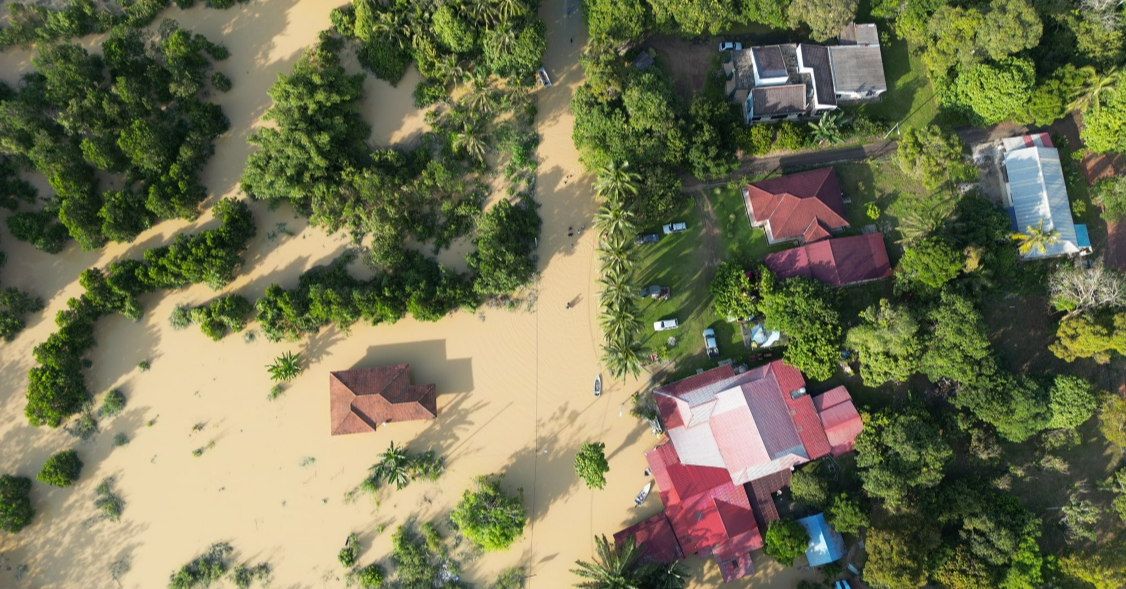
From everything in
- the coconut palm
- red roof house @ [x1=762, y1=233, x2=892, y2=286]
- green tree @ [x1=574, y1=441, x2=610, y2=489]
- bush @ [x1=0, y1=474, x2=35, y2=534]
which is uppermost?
the coconut palm

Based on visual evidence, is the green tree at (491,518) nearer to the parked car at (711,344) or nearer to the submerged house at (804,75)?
the parked car at (711,344)

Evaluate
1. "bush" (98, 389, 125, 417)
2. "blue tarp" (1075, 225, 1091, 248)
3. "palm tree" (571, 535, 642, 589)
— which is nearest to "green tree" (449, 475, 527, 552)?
"palm tree" (571, 535, 642, 589)

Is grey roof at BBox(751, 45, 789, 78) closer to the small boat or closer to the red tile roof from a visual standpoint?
the red tile roof

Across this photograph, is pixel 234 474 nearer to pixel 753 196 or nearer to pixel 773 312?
pixel 773 312

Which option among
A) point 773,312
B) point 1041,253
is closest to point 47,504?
point 773,312

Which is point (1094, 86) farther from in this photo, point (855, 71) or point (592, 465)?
point (592, 465)

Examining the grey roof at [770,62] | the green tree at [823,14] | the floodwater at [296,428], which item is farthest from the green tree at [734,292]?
the green tree at [823,14]
